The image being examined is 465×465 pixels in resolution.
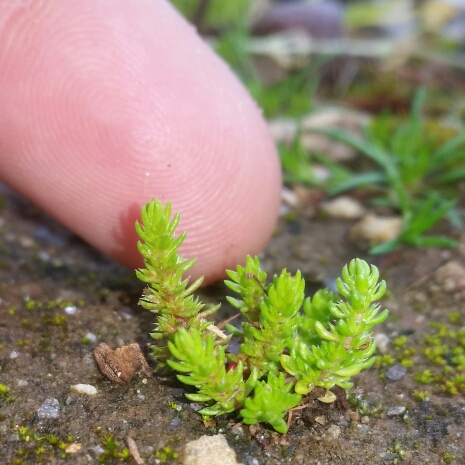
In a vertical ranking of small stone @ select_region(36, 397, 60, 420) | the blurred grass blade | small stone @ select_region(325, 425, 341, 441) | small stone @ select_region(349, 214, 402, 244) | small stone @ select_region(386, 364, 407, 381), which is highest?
small stone @ select_region(36, 397, 60, 420)

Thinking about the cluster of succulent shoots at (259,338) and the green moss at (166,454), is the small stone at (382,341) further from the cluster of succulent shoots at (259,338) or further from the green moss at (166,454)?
the green moss at (166,454)

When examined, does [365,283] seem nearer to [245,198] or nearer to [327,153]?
[245,198]

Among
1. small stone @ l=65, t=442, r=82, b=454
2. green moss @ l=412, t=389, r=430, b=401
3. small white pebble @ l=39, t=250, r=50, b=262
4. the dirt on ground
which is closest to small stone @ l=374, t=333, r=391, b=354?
the dirt on ground

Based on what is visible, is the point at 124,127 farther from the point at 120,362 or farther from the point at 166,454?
the point at 166,454

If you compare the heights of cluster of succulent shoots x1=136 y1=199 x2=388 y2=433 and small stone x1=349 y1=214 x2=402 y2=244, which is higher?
cluster of succulent shoots x1=136 y1=199 x2=388 y2=433

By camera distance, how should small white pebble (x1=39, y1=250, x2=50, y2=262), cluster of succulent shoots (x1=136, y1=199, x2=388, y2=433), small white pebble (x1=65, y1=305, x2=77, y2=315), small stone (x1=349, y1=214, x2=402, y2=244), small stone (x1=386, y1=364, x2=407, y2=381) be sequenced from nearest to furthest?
cluster of succulent shoots (x1=136, y1=199, x2=388, y2=433) → small stone (x1=386, y1=364, x2=407, y2=381) → small white pebble (x1=65, y1=305, x2=77, y2=315) → small white pebble (x1=39, y1=250, x2=50, y2=262) → small stone (x1=349, y1=214, x2=402, y2=244)

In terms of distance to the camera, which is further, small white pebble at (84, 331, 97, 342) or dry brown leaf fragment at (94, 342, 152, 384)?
small white pebble at (84, 331, 97, 342)

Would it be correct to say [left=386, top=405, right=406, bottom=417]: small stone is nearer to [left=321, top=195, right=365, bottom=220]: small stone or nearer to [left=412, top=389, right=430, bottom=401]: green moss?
[left=412, top=389, right=430, bottom=401]: green moss
